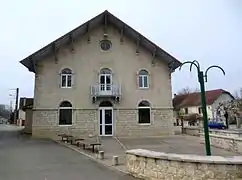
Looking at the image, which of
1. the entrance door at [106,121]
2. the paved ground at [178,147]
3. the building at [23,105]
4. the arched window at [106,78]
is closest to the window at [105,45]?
the arched window at [106,78]

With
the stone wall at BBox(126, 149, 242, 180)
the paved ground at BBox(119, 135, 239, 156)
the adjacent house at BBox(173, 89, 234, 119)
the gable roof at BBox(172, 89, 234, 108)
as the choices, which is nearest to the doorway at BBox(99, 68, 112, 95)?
the paved ground at BBox(119, 135, 239, 156)

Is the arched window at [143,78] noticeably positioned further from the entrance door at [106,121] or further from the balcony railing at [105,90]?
the entrance door at [106,121]

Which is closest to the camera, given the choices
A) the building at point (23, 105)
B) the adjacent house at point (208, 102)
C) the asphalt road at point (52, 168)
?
the asphalt road at point (52, 168)

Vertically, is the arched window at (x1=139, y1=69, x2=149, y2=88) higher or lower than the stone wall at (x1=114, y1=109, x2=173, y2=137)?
higher

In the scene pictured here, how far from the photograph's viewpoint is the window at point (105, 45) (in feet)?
85.0

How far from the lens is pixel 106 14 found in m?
25.0

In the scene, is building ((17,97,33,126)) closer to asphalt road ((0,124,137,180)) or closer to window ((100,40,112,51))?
window ((100,40,112,51))

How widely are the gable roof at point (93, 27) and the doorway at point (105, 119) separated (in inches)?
237

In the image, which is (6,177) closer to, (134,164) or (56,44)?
(134,164)

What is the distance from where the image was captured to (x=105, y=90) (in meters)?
24.8

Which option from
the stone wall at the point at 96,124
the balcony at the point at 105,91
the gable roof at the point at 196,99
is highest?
the gable roof at the point at 196,99

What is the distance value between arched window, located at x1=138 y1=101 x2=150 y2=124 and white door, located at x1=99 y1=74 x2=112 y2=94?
306 centimetres

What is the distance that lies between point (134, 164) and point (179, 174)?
1874mm

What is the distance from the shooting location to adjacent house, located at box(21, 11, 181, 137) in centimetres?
2431
